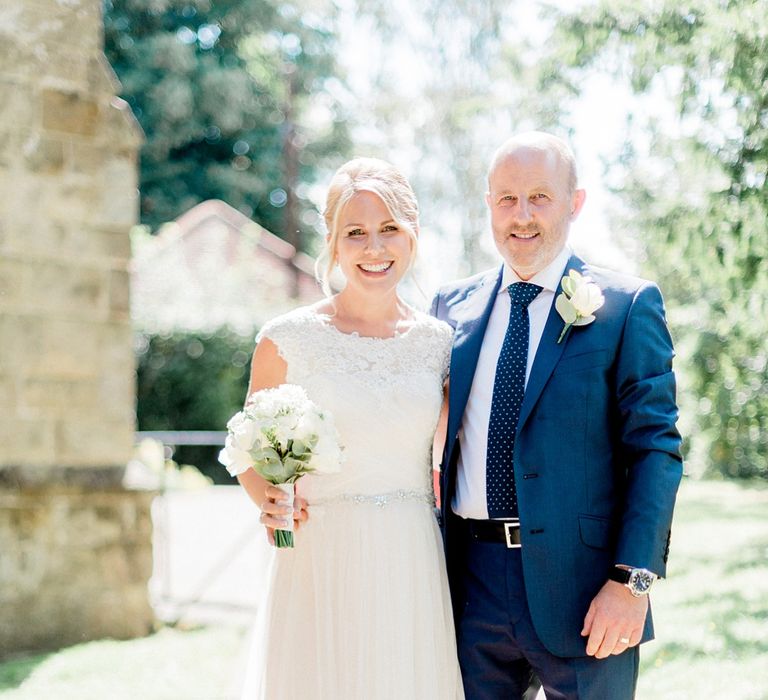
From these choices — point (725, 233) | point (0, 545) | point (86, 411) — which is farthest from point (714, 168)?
point (0, 545)

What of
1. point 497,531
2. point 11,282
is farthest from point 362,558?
point 11,282

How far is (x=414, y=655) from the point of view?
315 centimetres

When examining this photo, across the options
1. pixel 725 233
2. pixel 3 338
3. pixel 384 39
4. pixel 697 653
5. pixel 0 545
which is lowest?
pixel 697 653

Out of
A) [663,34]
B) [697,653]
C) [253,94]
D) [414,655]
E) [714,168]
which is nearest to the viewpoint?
[414,655]

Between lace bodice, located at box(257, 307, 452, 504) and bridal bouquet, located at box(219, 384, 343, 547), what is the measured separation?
299 mm

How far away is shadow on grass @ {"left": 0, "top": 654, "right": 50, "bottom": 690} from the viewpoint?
5.68 meters

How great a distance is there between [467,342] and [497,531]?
0.62m

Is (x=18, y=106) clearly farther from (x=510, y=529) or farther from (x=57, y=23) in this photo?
(x=510, y=529)

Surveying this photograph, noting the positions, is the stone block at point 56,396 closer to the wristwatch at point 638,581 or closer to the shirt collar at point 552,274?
the shirt collar at point 552,274

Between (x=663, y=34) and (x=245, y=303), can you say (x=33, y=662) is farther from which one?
(x=245, y=303)

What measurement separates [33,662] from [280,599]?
142 inches

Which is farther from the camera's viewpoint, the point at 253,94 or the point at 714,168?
the point at 253,94

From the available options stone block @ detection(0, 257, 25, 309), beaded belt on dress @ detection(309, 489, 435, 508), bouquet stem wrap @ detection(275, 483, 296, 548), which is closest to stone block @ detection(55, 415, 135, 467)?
stone block @ detection(0, 257, 25, 309)

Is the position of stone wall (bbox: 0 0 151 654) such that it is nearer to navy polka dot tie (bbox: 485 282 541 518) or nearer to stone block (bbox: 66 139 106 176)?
stone block (bbox: 66 139 106 176)
